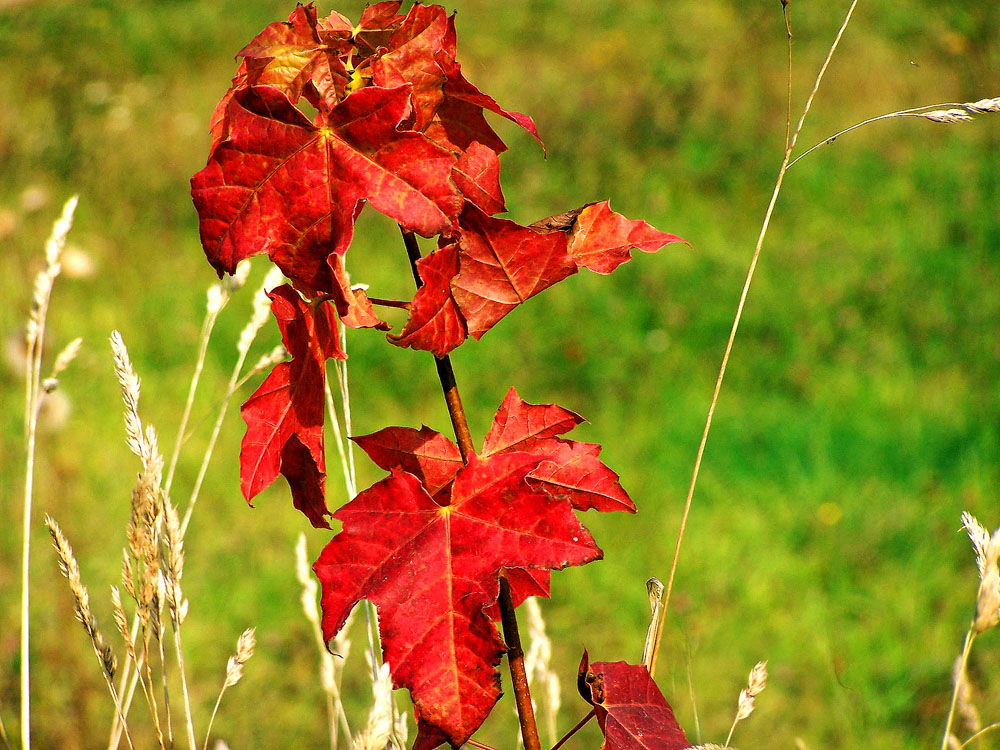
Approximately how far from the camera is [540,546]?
70 centimetres

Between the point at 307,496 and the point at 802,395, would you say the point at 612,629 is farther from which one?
the point at 307,496

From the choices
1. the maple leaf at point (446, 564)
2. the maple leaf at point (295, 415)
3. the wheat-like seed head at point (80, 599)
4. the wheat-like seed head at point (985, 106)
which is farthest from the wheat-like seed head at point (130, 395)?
the wheat-like seed head at point (985, 106)

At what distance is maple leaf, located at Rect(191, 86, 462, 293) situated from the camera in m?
0.67

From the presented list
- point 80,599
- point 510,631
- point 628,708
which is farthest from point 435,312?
point 80,599

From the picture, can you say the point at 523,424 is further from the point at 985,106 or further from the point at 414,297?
the point at 985,106

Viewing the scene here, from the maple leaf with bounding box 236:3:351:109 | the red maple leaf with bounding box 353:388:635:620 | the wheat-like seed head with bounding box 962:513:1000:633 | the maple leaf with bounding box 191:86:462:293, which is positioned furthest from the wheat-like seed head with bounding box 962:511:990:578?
the maple leaf with bounding box 236:3:351:109

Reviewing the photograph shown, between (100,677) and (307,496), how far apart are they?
5.99ft

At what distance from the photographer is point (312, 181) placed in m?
0.68

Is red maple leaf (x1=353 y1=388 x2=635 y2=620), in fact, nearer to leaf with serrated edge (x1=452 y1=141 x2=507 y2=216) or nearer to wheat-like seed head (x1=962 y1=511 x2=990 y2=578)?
leaf with serrated edge (x1=452 y1=141 x2=507 y2=216)

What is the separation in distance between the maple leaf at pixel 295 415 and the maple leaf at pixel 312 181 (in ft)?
0.18

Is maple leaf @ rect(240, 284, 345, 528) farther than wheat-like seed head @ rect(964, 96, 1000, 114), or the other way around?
A: wheat-like seed head @ rect(964, 96, 1000, 114)

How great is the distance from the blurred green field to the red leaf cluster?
730 millimetres

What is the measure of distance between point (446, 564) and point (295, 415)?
19 centimetres

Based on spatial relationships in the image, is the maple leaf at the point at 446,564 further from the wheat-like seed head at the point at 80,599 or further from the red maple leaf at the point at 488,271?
the wheat-like seed head at the point at 80,599
